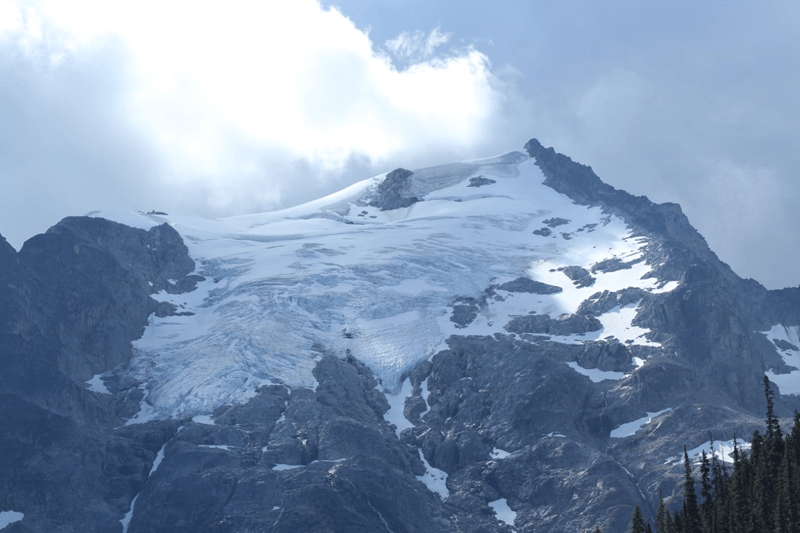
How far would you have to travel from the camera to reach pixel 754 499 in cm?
16575

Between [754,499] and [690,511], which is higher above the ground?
[754,499]

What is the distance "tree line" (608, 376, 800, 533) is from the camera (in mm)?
156625

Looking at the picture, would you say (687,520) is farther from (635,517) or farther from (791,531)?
(791,531)

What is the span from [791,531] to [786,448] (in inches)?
885

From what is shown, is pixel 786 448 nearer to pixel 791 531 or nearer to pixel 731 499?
pixel 731 499

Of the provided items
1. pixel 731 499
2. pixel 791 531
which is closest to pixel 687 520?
pixel 731 499

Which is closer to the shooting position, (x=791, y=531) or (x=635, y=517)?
(x=791, y=531)

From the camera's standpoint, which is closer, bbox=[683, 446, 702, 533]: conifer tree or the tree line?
the tree line

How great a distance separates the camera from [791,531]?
495 feet

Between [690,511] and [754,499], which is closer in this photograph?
[754,499]

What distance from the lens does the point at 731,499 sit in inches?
6629

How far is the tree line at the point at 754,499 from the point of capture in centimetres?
15662

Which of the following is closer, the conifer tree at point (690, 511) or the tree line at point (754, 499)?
the tree line at point (754, 499)

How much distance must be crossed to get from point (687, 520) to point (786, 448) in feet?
49.8
